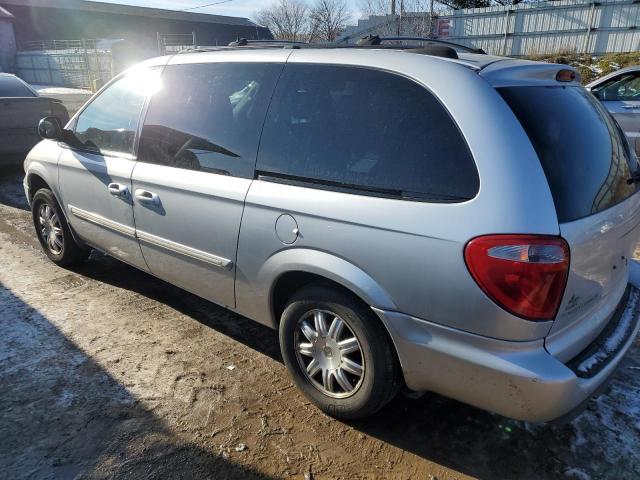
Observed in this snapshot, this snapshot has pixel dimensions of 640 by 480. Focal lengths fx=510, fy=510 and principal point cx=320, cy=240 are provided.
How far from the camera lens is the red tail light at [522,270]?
6.36 ft

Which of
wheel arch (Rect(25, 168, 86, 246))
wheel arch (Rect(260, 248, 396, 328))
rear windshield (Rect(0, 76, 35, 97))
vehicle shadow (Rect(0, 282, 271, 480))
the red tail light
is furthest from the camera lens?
rear windshield (Rect(0, 76, 35, 97))

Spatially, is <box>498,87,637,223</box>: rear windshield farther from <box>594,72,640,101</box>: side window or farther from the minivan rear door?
<box>594,72,640,101</box>: side window

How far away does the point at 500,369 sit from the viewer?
6.70 feet

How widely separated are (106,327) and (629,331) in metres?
3.30

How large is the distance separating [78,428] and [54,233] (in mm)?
2566

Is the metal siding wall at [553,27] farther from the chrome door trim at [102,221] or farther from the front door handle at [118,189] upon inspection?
the front door handle at [118,189]

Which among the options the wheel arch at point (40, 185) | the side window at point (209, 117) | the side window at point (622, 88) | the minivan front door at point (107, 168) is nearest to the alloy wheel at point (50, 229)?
the wheel arch at point (40, 185)

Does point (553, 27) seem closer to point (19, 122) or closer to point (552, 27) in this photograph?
point (552, 27)

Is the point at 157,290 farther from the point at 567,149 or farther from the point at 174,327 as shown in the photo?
the point at 567,149

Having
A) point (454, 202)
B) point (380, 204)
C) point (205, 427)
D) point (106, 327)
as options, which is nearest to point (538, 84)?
point (454, 202)

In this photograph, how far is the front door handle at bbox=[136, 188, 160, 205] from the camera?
3285 mm

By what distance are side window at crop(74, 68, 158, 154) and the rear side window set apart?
1.30 metres

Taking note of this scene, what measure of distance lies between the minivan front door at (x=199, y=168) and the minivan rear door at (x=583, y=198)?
143cm

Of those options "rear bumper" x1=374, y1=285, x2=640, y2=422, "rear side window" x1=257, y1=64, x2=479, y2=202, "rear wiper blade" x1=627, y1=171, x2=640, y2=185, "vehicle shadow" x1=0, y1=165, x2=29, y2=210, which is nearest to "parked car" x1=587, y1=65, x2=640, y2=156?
"rear wiper blade" x1=627, y1=171, x2=640, y2=185
